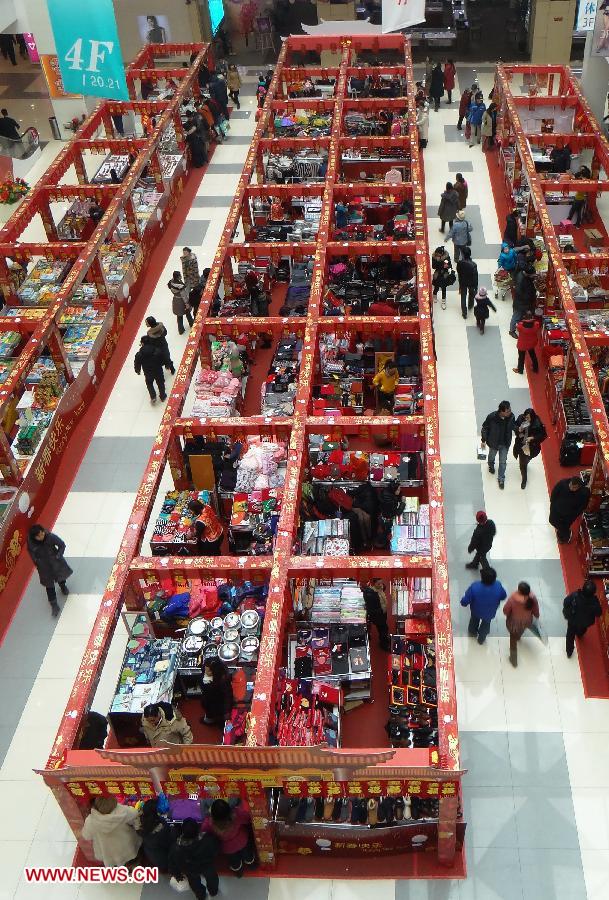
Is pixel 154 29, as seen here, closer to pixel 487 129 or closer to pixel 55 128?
pixel 55 128

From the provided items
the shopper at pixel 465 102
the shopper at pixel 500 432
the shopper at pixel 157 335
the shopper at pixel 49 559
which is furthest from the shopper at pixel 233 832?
the shopper at pixel 465 102

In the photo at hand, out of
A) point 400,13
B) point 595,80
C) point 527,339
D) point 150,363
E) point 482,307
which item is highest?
point 400,13

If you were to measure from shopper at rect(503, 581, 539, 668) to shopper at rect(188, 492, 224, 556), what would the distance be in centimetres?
364

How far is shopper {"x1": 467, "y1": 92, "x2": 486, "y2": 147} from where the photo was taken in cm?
2142

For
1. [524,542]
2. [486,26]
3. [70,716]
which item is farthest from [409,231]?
[486,26]

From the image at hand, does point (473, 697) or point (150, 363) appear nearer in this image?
point (473, 697)

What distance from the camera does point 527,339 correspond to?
13.5m

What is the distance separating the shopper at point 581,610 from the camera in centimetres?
920

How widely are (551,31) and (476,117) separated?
264 inches

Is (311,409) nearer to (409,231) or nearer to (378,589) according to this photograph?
(378,589)

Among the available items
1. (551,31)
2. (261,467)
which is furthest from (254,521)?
(551,31)

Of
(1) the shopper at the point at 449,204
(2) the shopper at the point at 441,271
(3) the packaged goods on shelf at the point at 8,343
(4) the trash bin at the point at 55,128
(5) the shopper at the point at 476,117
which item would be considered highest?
(4) the trash bin at the point at 55,128

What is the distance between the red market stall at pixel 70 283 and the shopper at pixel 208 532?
2.74m

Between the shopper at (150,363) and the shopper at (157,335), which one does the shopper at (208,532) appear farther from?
the shopper at (157,335)
